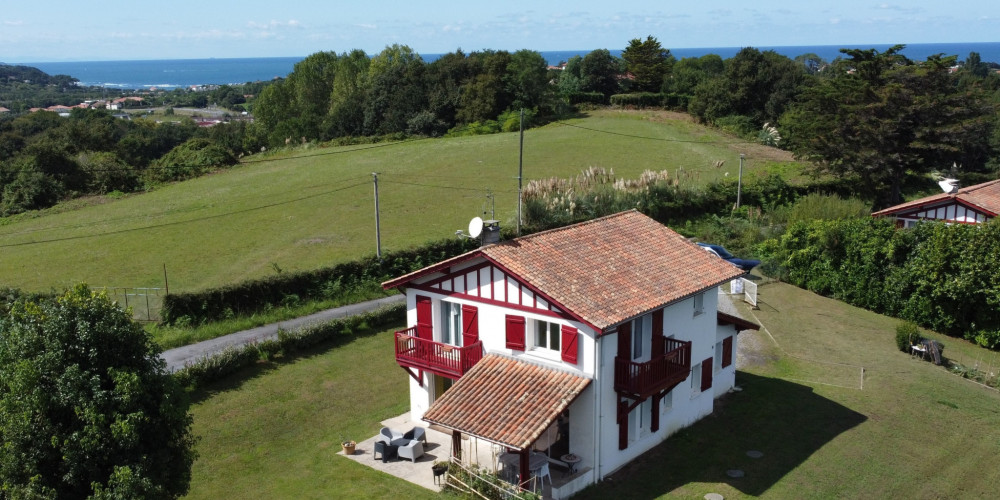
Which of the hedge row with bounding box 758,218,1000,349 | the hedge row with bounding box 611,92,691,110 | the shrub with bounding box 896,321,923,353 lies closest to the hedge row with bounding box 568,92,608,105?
the hedge row with bounding box 611,92,691,110

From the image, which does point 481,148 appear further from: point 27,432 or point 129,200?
point 27,432

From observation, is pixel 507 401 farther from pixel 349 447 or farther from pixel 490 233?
pixel 490 233

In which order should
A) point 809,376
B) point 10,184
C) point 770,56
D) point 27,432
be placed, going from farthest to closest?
1. point 770,56
2. point 10,184
3. point 809,376
4. point 27,432

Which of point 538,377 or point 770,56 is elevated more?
point 770,56

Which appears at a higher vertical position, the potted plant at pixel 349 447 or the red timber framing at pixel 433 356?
the red timber framing at pixel 433 356

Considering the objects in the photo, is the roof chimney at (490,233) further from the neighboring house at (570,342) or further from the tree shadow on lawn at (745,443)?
the tree shadow on lawn at (745,443)

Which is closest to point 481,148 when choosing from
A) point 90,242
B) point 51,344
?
point 90,242

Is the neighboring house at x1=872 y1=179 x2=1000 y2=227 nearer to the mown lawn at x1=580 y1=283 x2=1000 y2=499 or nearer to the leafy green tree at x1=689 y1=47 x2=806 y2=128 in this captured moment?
the mown lawn at x1=580 y1=283 x2=1000 y2=499

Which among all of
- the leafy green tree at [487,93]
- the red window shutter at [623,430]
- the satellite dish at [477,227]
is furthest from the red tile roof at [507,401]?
the leafy green tree at [487,93]
